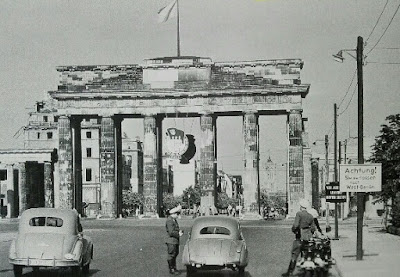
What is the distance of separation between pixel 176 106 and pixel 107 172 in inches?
389

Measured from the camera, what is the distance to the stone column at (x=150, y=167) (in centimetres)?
8200

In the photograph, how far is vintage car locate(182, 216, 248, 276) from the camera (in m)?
21.5

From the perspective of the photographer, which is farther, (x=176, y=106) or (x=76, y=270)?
(x=176, y=106)

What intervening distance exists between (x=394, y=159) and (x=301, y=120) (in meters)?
39.3

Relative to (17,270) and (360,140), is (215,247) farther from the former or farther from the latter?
(360,140)

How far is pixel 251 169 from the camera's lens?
8131 centimetres

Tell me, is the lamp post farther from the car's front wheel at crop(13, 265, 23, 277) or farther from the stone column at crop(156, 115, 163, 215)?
the stone column at crop(156, 115, 163, 215)

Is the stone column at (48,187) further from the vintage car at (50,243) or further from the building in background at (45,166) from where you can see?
the vintage car at (50,243)

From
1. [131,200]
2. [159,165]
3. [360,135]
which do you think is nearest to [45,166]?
[159,165]

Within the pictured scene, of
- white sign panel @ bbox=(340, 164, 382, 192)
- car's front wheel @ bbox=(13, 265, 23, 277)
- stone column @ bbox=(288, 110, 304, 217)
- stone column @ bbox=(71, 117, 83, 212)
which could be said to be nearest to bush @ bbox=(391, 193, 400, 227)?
white sign panel @ bbox=(340, 164, 382, 192)

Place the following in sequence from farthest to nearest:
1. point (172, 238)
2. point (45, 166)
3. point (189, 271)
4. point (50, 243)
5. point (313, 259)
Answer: point (45, 166), point (172, 238), point (189, 271), point (50, 243), point (313, 259)

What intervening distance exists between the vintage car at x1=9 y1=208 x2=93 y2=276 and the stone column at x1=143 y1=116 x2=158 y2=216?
58499 millimetres

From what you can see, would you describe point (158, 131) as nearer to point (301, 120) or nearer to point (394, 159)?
point (301, 120)

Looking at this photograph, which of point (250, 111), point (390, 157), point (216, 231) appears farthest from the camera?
point (250, 111)
